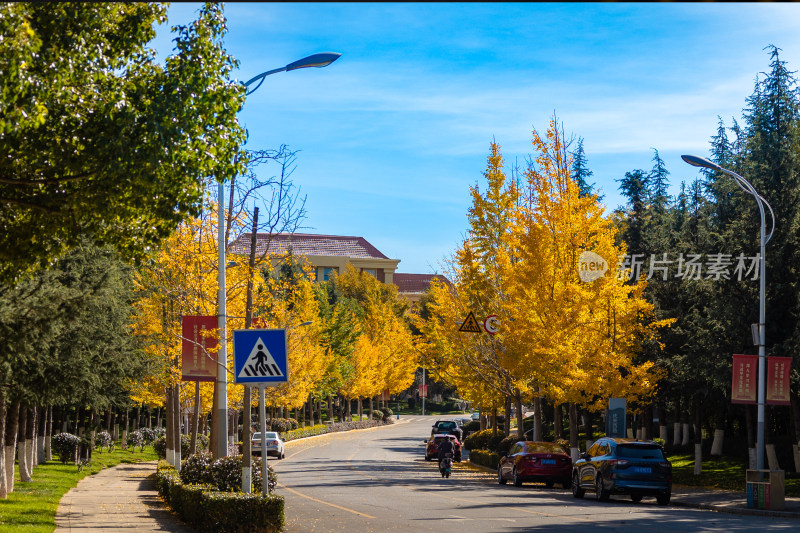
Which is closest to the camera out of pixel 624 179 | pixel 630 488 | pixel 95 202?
pixel 95 202

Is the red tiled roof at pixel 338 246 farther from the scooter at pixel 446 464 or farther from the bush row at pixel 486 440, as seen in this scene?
the scooter at pixel 446 464

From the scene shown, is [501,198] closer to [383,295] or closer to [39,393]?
[39,393]

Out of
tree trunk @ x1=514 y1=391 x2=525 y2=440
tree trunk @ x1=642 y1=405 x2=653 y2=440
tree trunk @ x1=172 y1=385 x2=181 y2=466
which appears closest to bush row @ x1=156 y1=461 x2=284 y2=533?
tree trunk @ x1=172 y1=385 x2=181 y2=466

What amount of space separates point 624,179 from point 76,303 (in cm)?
4606

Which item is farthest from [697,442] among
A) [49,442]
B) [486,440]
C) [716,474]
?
[49,442]

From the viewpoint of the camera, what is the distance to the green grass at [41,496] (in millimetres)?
16848

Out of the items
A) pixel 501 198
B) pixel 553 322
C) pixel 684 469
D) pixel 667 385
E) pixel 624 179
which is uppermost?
pixel 624 179

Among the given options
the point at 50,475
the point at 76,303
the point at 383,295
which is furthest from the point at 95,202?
the point at 383,295

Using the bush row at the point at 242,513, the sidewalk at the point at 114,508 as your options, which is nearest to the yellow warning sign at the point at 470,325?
the sidewalk at the point at 114,508

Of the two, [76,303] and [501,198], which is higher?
[501,198]

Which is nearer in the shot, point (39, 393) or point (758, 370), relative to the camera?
point (39, 393)

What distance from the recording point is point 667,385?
37.9 m

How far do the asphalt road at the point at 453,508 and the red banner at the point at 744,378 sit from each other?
12.5 ft

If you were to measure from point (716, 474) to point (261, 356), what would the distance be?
2424cm
